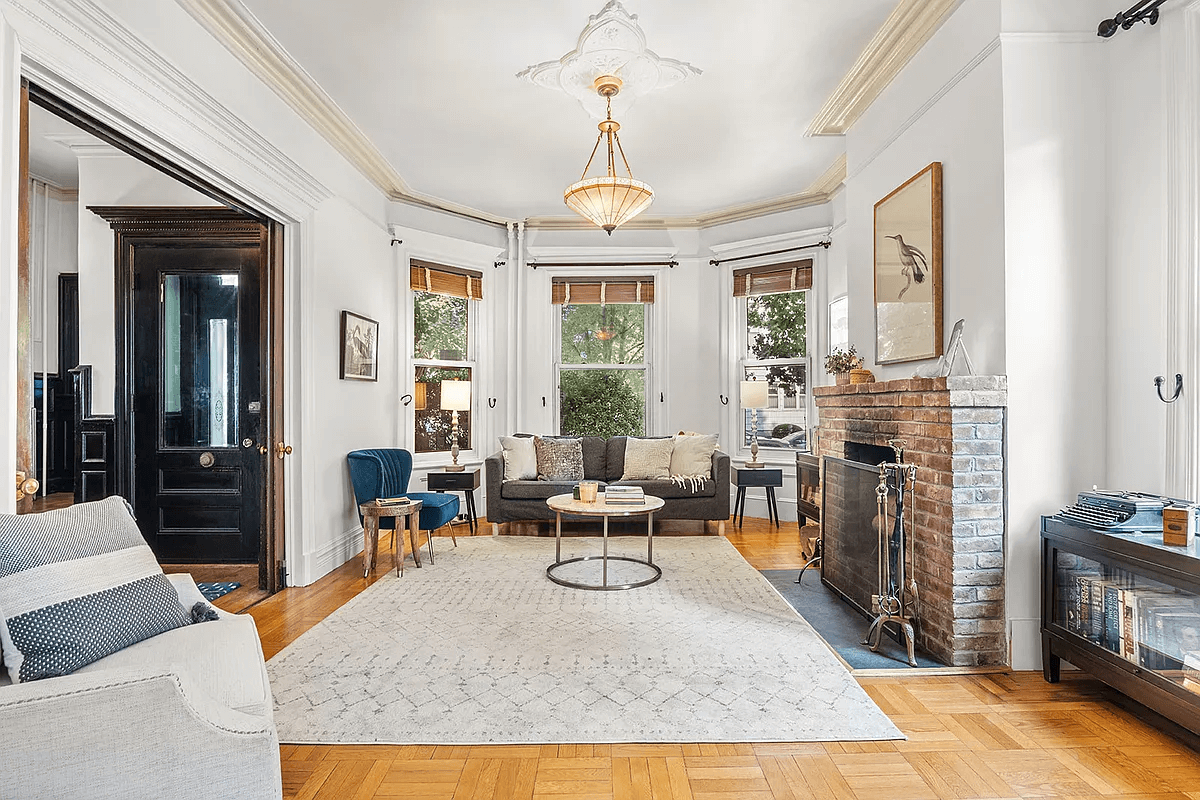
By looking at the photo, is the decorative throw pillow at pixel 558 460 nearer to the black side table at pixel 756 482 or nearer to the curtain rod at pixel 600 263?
the black side table at pixel 756 482

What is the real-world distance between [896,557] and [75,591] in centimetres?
310

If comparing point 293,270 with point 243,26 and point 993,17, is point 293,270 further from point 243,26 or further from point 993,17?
point 993,17

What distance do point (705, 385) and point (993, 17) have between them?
4.27 metres

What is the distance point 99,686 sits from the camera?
1.29 meters

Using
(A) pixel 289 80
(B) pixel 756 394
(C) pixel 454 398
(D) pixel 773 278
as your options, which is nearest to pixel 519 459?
(C) pixel 454 398

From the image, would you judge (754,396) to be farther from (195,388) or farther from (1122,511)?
(195,388)

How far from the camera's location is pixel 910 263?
3553 millimetres

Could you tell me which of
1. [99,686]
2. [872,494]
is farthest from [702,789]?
[872,494]

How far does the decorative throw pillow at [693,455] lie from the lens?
5.88 metres

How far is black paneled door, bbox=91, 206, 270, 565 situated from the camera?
171 inches

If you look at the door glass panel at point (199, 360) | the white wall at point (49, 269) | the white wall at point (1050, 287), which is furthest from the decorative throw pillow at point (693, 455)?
the white wall at point (49, 269)

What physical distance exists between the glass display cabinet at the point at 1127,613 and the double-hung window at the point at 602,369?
4.47 m

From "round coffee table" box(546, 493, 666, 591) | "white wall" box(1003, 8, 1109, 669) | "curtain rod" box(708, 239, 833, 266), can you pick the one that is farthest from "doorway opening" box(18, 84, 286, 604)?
"curtain rod" box(708, 239, 833, 266)

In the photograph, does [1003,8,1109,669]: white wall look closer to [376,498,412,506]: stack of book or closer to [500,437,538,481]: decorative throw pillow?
[376,498,412,506]: stack of book
